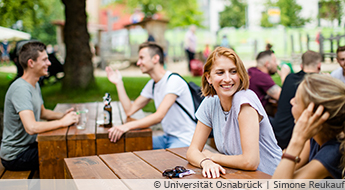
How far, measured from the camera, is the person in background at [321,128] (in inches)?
60.3

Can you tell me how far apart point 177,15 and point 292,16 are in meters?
12.5

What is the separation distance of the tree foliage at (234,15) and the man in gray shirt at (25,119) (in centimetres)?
4506

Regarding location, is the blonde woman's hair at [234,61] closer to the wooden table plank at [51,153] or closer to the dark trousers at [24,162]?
the wooden table plank at [51,153]

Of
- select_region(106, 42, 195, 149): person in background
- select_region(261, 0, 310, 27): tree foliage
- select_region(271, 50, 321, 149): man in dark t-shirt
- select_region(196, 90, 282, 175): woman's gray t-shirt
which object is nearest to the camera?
select_region(196, 90, 282, 175): woman's gray t-shirt

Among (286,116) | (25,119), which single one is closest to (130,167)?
(25,119)

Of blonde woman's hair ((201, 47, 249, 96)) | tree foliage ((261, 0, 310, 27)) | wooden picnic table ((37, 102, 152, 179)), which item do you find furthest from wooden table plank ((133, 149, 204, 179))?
tree foliage ((261, 0, 310, 27))

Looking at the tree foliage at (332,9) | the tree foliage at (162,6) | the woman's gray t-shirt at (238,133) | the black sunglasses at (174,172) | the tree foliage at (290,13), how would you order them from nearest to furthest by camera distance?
the black sunglasses at (174,172) < the woman's gray t-shirt at (238,133) < the tree foliage at (332,9) < the tree foliage at (162,6) < the tree foliage at (290,13)

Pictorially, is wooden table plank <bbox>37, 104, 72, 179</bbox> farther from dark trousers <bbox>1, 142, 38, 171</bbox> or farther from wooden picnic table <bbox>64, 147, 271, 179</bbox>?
wooden picnic table <bbox>64, 147, 271, 179</bbox>

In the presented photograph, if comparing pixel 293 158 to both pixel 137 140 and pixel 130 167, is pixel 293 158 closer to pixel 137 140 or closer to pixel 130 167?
pixel 130 167

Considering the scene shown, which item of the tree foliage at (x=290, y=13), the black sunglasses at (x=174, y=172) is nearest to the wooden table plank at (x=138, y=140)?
the black sunglasses at (x=174, y=172)

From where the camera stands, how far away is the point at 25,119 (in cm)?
305

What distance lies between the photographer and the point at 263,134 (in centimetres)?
220

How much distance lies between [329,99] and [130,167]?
50.4 inches

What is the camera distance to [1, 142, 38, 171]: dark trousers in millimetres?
3084
